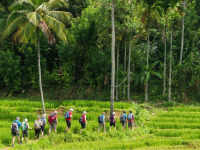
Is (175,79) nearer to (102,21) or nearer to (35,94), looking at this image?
(102,21)

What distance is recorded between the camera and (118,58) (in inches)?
975

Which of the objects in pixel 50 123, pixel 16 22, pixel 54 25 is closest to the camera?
pixel 50 123

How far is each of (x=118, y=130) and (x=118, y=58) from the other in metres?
10.9

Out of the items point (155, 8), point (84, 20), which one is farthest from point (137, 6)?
point (84, 20)

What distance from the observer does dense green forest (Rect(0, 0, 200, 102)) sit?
76.6 feet

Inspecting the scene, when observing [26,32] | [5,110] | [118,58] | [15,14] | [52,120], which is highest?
[15,14]

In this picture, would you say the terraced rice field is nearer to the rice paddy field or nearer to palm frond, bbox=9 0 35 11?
the rice paddy field

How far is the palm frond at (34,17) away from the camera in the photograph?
1585 centimetres

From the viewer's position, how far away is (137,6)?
2375cm

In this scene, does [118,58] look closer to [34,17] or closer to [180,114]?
[180,114]

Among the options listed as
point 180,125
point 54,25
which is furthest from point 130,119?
point 54,25

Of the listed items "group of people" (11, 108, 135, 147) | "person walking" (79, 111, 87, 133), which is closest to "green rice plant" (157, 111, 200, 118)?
"group of people" (11, 108, 135, 147)

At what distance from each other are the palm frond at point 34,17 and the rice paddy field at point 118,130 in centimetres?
673

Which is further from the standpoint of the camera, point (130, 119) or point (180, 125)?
point (180, 125)
